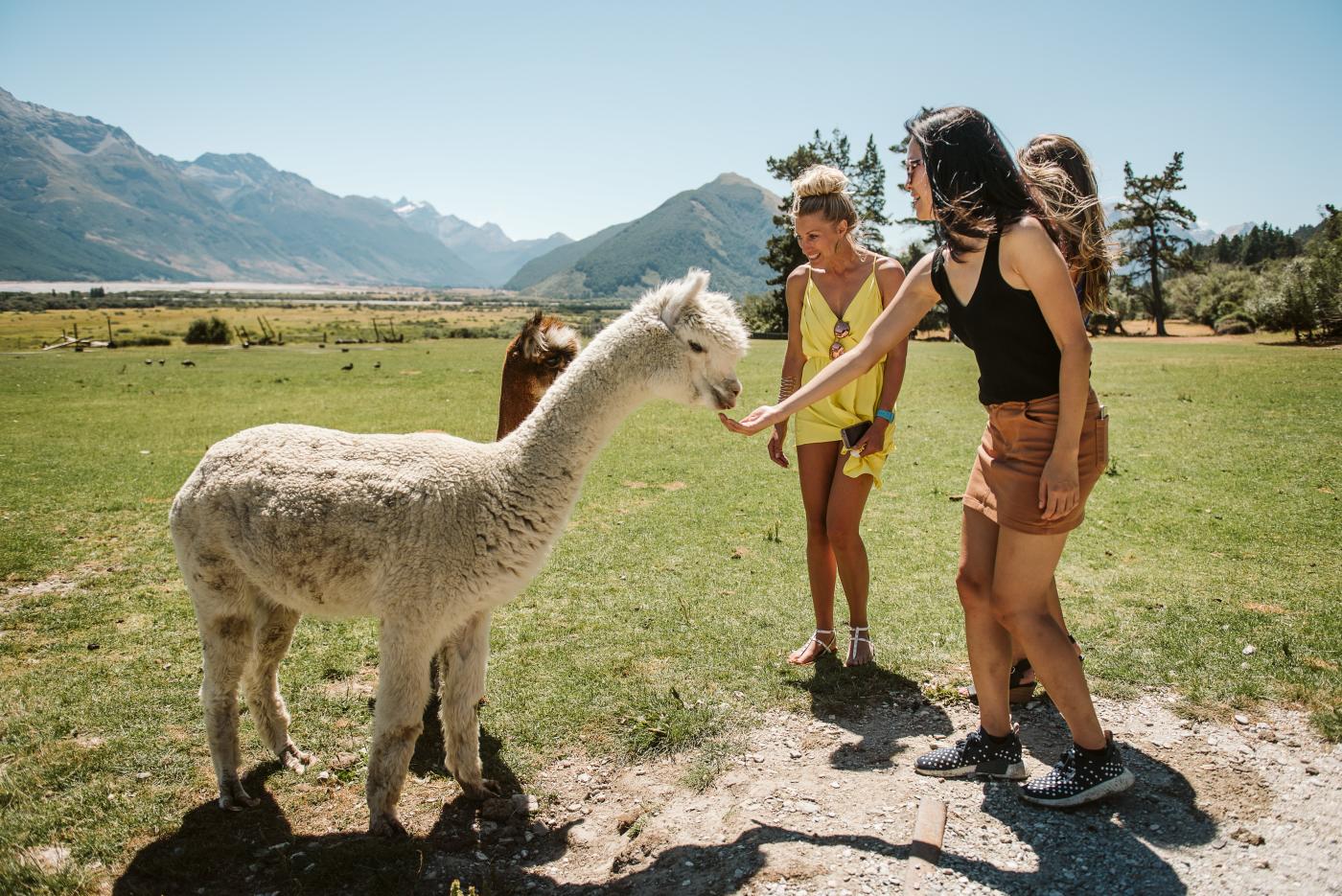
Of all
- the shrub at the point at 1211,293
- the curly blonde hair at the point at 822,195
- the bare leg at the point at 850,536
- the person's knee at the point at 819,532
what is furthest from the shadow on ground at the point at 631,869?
the shrub at the point at 1211,293

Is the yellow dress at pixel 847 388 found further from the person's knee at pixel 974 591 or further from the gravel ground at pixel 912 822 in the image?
the gravel ground at pixel 912 822

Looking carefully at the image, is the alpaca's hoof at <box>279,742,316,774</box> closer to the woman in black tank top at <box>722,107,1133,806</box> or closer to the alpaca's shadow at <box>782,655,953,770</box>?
the alpaca's shadow at <box>782,655,953,770</box>

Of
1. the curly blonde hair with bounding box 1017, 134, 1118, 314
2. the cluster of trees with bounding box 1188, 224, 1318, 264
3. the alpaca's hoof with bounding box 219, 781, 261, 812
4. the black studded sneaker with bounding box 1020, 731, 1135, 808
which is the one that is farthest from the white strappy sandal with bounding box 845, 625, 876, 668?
the cluster of trees with bounding box 1188, 224, 1318, 264

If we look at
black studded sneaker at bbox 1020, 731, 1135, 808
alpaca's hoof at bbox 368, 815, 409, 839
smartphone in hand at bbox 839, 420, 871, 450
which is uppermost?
smartphone in hand at bbox 839, 420, 871, 450

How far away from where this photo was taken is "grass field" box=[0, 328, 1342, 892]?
4625 mm

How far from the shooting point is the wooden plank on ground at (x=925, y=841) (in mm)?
3217

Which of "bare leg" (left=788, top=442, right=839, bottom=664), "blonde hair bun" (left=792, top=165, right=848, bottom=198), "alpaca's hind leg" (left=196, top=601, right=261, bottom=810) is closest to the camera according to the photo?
"alpaca's hind leg" (left=196, top=601, right=261, bottom=810)

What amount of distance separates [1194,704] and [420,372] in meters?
26.5

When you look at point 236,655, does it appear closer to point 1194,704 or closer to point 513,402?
point 513,402

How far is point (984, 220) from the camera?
10.6ft

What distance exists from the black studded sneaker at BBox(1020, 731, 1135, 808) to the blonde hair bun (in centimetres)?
349

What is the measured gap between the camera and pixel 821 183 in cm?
479

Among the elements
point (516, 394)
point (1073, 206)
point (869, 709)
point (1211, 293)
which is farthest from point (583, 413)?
point (1211, 293)

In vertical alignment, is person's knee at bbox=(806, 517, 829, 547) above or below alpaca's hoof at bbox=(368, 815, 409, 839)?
above
